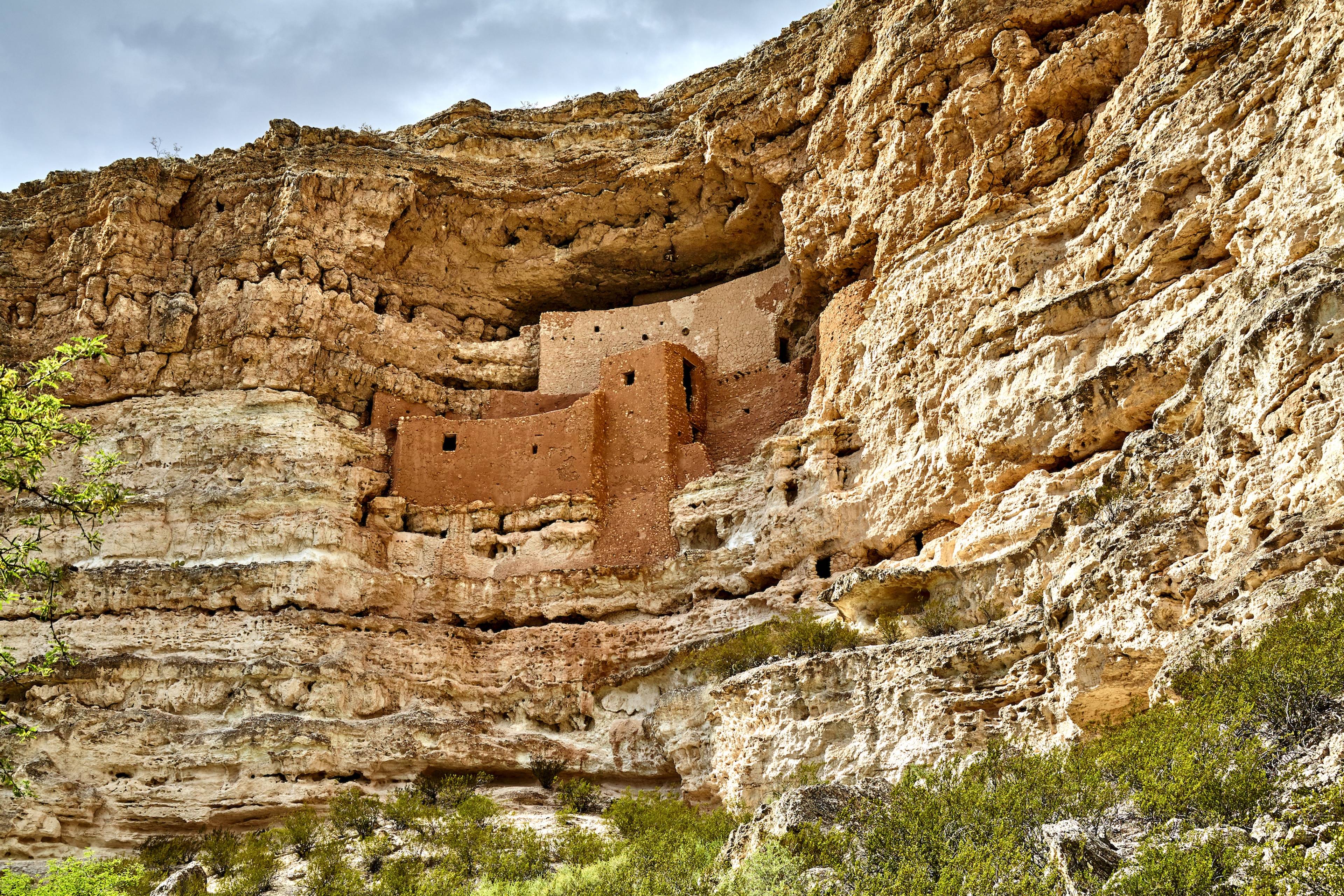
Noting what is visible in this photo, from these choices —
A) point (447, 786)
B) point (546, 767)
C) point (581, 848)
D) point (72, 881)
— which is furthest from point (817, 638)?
point (72, 881)

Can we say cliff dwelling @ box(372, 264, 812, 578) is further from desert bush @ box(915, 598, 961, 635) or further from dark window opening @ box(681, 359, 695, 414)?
desert bush @ box(915, 598, 961, 635)

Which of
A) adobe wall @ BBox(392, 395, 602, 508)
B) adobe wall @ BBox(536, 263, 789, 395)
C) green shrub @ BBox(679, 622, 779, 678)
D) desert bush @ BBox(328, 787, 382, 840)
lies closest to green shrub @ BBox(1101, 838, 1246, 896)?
green shrub @ BBox(679, 622, 779, 678)

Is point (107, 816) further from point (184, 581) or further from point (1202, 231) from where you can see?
point (1202, 231)

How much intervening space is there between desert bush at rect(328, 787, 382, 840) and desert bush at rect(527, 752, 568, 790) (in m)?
2.67

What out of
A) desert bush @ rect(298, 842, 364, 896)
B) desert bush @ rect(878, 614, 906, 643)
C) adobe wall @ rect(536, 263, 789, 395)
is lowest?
desert bush @ rect(298, 842, 364, 896)

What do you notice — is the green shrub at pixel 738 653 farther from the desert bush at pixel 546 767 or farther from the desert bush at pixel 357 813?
the desert bush at pixel 357 813

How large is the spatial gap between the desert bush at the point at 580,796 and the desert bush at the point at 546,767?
2.31 ft

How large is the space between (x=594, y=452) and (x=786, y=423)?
3.88 metres

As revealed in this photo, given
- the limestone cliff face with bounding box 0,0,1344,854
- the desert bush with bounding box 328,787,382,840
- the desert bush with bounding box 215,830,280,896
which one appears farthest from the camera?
the desert bush with bounding box 328,787,382,840

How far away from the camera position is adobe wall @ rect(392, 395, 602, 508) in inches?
969

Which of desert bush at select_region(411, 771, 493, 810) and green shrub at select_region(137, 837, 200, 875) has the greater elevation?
desert bush at select_region(411, 771, 493, 810)

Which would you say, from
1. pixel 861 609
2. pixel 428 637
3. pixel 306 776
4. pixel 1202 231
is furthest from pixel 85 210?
pixel 1202 231

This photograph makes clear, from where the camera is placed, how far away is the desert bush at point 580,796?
18.6 meters

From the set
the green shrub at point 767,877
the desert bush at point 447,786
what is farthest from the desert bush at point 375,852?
the green shrub at point 767,877
